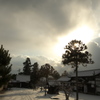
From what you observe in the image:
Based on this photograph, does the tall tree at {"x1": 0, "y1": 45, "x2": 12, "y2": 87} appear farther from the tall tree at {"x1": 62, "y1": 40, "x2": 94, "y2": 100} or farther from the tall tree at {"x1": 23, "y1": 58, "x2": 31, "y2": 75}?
the tall tree at {"x1": 23, "y1": 58, "x2": 31, "y2": 75}

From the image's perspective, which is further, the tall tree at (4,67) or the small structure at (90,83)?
the small structure at (90,83)

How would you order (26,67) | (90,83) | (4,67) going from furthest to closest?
1. (26,67)
2. (90,83)
3. (4,67)

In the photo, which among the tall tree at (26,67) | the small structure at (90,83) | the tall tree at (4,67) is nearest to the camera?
the tall tree at (4,67)

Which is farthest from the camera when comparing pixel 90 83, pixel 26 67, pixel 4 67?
pixel 26 67

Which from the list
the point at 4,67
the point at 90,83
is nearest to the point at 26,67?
the point at 90,83

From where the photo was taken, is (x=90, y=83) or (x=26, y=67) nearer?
(x=90, y=83)

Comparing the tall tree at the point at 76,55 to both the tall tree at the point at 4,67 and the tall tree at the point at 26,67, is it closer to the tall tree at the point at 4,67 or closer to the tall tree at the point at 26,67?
the tall tree at the point at 4,67

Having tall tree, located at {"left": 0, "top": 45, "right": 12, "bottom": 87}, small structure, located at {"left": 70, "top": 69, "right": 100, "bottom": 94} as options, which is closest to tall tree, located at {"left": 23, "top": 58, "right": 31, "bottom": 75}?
small structure, located at {"left": 70, "top": 69, "right": 100, "bottom": 94}

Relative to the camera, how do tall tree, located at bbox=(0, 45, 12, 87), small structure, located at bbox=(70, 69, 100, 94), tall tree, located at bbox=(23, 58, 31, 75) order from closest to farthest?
1. tall tree, located at bbox=(0, 45, 12, 87)
2. small structure, located at bbox=(70, 69, 100, 94)
3. tall tree, located at bbox=(23, 58, 31, 75)

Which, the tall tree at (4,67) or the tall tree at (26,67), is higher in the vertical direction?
the tall tree at (26,67)

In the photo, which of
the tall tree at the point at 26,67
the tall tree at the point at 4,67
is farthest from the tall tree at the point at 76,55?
the tall tree at the point at 26,67

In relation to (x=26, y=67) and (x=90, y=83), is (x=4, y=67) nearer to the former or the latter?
(x=90, y=83)

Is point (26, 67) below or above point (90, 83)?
above

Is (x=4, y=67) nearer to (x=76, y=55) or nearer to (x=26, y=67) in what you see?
(x=76, y=55)
